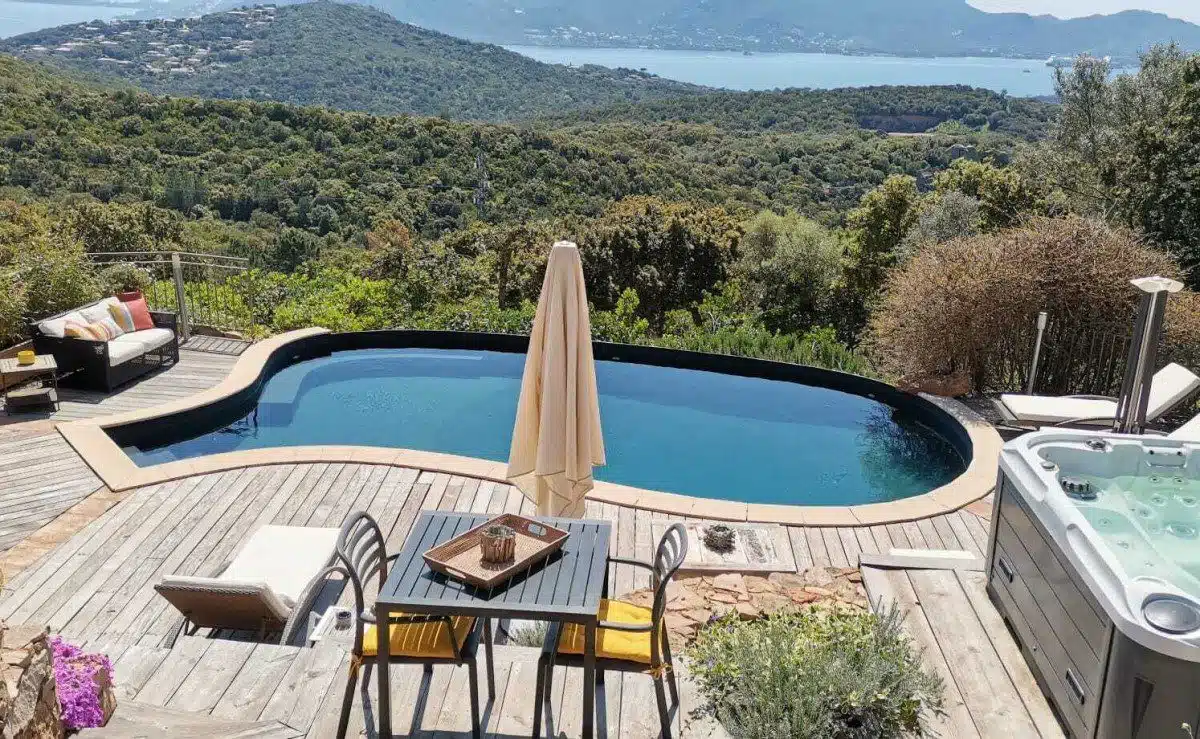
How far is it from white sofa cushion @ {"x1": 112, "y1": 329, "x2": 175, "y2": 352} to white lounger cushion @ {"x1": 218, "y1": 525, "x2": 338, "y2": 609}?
4022 mm

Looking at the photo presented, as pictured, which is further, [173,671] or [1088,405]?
[1088,405]

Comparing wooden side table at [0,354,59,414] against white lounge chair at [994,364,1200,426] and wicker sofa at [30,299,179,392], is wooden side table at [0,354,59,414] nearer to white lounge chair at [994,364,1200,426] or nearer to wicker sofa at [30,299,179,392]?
wicker sofa at [30,299,179,392]

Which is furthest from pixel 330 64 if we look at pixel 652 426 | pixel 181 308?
pixel 652 426

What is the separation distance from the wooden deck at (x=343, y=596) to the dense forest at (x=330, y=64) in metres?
59.3

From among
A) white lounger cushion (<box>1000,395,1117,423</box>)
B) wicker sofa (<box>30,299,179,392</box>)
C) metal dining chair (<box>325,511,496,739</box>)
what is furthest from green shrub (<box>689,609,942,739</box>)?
wicker sofa (<box>30,299,179,392</box>)

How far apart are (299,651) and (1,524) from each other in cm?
264

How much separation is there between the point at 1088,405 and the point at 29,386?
824cm

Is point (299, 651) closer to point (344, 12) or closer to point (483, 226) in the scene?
point (483, 226)

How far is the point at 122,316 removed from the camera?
7984 mm

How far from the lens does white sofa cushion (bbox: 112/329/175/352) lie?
7.80m

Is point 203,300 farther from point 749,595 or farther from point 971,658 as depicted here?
point 971,658

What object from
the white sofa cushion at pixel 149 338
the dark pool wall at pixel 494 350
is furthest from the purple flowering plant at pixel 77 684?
the white sofa cushion at pixel 149 338

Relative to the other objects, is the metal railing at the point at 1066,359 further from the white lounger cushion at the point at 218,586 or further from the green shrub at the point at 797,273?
the green shrub at the point at 797,273

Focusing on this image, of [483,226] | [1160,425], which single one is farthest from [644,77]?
[1160,425]
